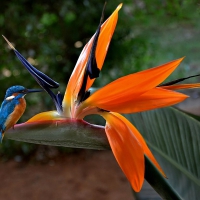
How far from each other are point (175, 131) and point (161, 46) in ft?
5.23

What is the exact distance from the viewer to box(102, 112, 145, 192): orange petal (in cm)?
26

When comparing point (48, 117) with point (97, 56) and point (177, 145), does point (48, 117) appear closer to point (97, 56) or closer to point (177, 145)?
point (97, 56)

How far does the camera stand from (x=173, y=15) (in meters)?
1.72

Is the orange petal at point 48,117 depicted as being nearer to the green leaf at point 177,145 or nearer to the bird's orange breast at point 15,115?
the bird's orange breast at point 15,115

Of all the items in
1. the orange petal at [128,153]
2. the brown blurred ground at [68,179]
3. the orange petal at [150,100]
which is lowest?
the brown blurred ground at [68,179]

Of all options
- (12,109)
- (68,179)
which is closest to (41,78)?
(12,109)

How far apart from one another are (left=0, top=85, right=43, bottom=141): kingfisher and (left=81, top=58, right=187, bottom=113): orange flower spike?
8cm

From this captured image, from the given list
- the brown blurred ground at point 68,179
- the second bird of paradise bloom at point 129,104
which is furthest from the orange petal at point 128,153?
the brown blurred ground at point 68,179

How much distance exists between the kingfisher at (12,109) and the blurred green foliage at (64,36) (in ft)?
3.96

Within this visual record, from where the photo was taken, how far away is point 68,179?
1597mm

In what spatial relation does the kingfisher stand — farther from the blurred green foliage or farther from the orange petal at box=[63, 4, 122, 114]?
the blurred green foliage

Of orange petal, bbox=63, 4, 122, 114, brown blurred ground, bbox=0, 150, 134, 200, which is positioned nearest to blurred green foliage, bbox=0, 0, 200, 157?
brown blurred ground, bbox=0, 150, 134, 200

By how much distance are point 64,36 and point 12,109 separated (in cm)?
140

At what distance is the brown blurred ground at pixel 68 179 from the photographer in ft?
4.88
